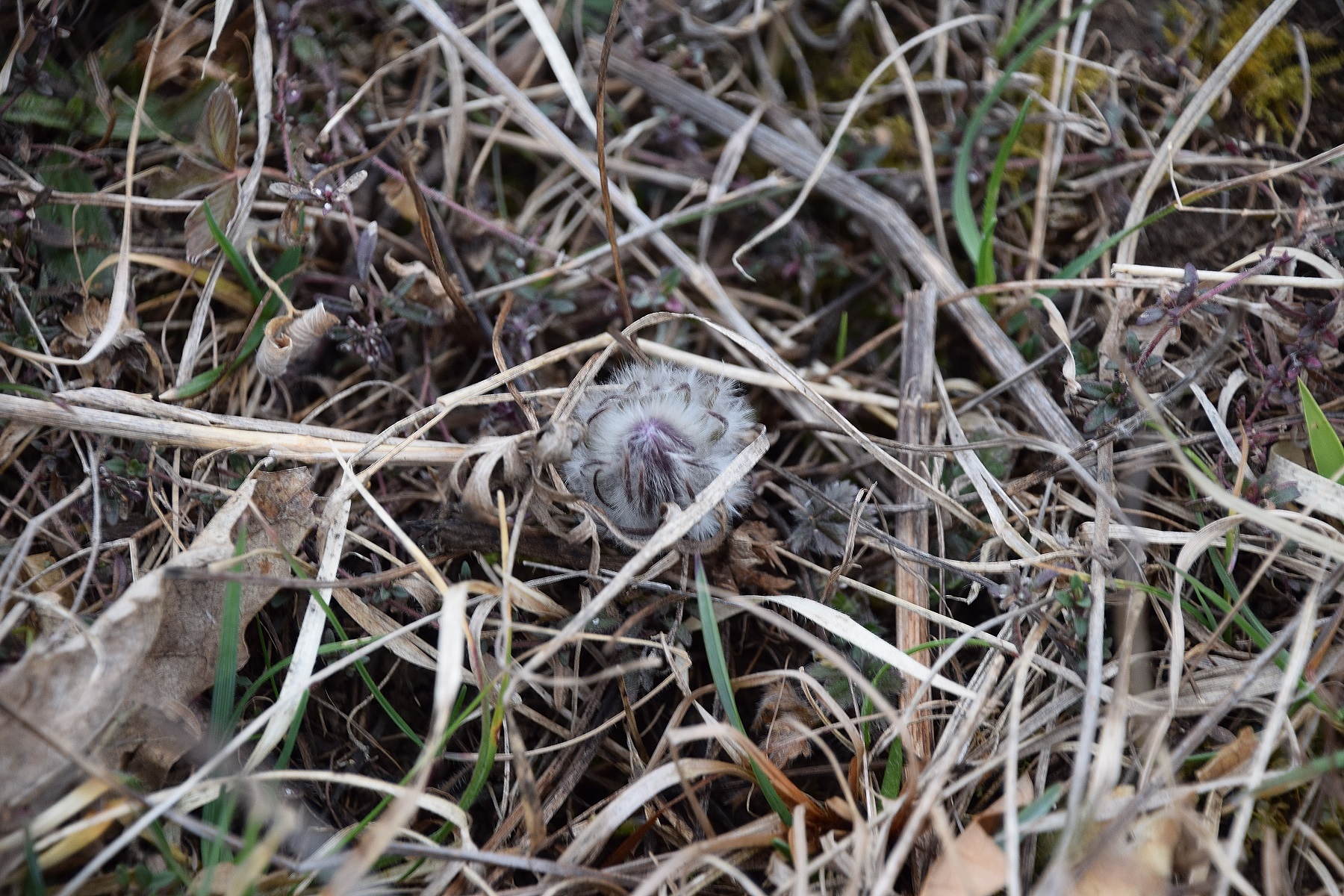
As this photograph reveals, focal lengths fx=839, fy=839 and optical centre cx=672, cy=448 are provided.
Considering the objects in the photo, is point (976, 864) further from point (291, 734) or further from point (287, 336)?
point (287, 336)

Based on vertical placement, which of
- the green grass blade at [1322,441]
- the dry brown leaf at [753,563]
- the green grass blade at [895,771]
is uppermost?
the green grass blade at [1322,441]

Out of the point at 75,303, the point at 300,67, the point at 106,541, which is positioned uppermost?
the point at 300,67

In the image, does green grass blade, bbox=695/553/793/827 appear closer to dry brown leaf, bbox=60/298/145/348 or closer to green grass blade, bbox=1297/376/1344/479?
green grass blade, bbox=1297/376/1344/479

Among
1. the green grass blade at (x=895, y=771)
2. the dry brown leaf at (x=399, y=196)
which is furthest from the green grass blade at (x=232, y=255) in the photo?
the green grass blade at (x=895, y=771)

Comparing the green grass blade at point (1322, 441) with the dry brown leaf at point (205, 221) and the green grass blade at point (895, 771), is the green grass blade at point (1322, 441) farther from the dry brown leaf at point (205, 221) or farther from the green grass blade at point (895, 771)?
the dry brown leaf at point (205, 221)

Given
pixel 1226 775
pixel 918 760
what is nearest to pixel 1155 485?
pixel 1226 775

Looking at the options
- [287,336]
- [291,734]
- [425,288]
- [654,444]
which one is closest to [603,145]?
[425,288]

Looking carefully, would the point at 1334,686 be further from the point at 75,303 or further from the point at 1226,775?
the point at 75,303
